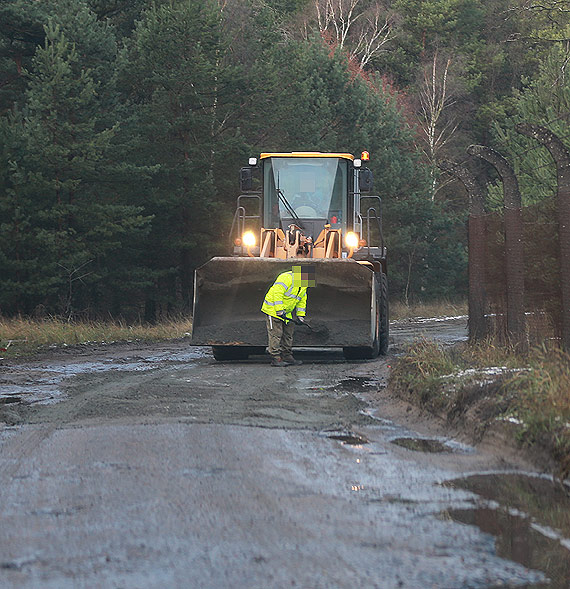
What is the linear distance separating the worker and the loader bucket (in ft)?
1.47

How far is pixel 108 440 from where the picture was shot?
27.6 ft

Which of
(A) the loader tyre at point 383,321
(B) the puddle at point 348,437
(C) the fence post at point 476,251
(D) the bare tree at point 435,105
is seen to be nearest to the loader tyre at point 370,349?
(A) the loader tyre at point 383,321

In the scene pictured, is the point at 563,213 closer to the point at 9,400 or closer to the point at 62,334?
the point at 9,400

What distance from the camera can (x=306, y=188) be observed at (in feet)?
62.7

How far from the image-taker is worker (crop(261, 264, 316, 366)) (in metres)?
15.8

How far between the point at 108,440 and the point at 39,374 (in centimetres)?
613

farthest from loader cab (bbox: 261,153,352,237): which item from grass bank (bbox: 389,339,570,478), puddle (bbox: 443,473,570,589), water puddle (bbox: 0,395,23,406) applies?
puddle (bbox: 443,473,570,589)

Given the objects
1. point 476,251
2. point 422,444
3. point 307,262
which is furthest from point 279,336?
point 422,444

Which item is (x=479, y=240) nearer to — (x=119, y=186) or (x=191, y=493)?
(x=191, y=493)

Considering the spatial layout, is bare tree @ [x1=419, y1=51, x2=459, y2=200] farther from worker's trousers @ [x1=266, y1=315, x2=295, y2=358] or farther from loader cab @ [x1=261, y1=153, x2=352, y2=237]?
worker's trousers @ [x1=266, y1=315, x2=295, y2=358]

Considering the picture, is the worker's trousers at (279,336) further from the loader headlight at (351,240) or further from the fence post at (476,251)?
the loader headlight at (351,240)

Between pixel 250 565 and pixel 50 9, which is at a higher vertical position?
pixel 50 9

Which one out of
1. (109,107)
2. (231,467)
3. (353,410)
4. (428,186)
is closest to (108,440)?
(231,467)

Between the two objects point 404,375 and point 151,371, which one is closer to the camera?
point 404,375
